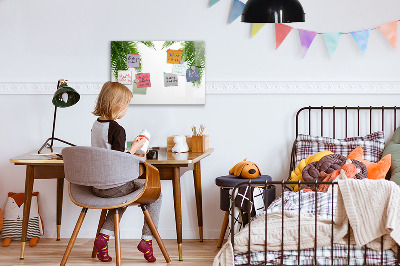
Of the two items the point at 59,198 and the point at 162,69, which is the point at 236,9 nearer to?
the point at 162,69

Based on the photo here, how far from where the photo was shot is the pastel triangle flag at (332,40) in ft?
14.0

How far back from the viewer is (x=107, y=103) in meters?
3.45

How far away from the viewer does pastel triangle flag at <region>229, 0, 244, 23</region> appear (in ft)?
14.1

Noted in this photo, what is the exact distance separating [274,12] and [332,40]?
1280mm

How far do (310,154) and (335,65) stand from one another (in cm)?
67

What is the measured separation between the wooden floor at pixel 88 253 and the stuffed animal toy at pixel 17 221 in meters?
0.06

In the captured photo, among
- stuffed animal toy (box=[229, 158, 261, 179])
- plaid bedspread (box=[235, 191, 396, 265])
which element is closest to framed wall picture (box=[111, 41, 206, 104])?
stuffed animal toy (box=[229, 158, 261, 179])

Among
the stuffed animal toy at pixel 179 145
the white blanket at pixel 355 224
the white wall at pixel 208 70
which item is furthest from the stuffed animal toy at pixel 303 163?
the white blanket at pixel 355 224

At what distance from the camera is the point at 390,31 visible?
167 inches

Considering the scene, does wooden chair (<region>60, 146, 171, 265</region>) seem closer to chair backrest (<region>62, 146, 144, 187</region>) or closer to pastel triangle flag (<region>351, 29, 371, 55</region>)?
chair backrest (<region>62, 146, 144, 187</region>)

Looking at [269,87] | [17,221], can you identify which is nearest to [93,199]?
[17,221]

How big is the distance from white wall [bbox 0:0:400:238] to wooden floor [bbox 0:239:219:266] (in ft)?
0.59

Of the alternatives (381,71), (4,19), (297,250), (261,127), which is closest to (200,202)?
(261,127)

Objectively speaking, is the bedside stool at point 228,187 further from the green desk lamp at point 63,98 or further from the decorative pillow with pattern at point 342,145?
the green desk lamp at point 63,98
